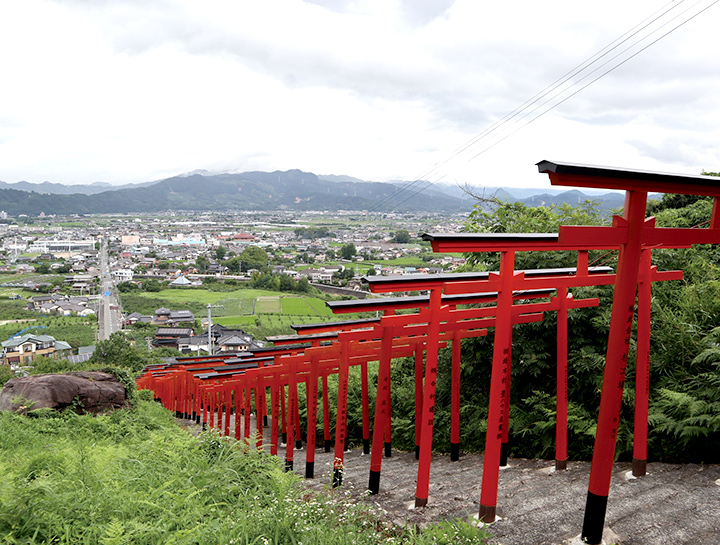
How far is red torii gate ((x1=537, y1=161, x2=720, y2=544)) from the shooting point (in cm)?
305

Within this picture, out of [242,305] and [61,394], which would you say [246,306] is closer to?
[242,305]

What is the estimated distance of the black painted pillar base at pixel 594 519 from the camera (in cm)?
337

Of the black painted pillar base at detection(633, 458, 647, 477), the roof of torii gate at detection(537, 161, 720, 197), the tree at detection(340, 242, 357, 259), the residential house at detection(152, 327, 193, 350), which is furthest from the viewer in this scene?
the tree at detection(340, 242, 357, 259)

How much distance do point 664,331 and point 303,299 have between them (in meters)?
61.3

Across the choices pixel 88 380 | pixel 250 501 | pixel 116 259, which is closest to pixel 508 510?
pixel 250 501

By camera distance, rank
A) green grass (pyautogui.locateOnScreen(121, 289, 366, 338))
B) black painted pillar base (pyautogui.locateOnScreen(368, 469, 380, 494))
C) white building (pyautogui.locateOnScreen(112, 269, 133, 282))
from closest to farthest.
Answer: black painted pillar base (pyautogui.locateOnScreen(368, 469, 380, 494)) → green grass (pyautogui.locateOnScreen(121, 289, 366, 338)) → white building (pyautogui.locateOnScreen(112, 269, 133, 282))

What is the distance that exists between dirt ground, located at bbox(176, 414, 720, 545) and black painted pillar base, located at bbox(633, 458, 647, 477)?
0.05 m

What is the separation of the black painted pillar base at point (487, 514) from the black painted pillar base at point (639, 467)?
1.66 m

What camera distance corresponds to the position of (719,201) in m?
3.55

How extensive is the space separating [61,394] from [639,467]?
11259 millimetres

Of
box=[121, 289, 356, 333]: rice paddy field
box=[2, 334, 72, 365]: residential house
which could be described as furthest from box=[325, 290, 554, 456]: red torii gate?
box=[2, 334, 72, 365]: residential house

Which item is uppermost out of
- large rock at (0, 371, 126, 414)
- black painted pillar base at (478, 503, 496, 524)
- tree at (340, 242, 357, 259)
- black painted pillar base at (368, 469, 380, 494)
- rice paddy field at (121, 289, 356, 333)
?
black painted pillar base at (478, 503, 496, 524)

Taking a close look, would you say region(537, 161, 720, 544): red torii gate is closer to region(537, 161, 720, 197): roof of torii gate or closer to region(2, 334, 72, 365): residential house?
region(537, 161, 720, 197): roof of torii gate

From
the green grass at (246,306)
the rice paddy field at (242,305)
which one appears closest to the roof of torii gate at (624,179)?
the green grass at (246,306)
